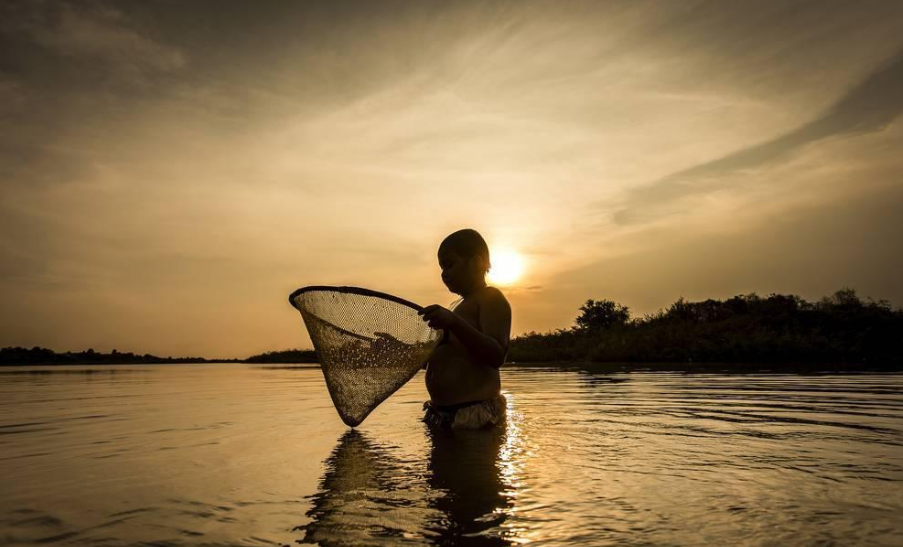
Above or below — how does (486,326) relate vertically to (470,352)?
above

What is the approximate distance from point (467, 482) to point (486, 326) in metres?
2.22

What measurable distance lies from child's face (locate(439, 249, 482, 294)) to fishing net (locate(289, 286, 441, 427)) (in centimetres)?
58

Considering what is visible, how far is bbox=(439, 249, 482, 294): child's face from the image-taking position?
17.3ft

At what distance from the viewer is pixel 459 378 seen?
201 inches

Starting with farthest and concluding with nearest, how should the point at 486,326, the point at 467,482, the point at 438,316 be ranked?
the point at 486,326 → the point at 438,316 → the point at 467,482

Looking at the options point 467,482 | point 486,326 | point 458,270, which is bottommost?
point 467,482

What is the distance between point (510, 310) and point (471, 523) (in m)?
3.09

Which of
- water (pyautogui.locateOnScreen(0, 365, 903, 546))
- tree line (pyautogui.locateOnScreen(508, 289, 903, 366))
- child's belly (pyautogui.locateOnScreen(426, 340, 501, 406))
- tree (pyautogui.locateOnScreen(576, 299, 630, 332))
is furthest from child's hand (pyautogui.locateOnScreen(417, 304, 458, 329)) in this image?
tree (pyautogui.locateOnScreen(576, 299, 630, 332))

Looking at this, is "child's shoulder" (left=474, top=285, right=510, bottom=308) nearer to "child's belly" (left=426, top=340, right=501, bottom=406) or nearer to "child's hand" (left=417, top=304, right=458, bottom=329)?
"child's belly" (left=426, top=340, right=501, bottom=406)

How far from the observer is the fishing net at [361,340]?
4.91 m

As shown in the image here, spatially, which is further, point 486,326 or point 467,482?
point 486,326

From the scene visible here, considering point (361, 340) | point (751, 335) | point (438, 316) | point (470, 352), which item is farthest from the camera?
point (751, 335)

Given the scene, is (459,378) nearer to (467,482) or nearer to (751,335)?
(467,482)

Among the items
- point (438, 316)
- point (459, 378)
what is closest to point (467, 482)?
point (438, 316)
